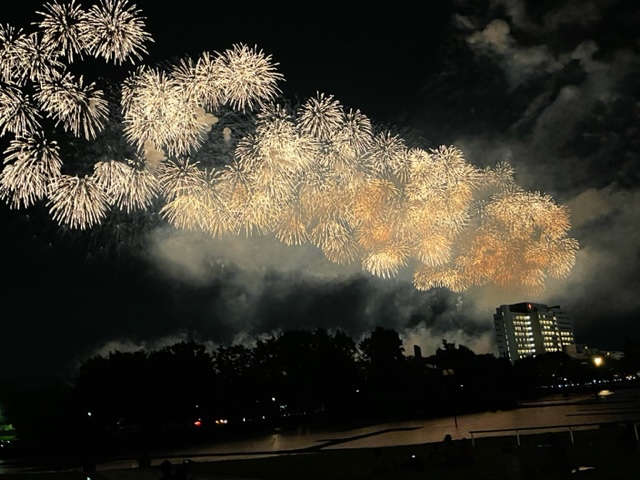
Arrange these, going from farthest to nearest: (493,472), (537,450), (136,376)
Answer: (136,376)
(537,450)
(493,472)

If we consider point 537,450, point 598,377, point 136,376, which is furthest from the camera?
point 598,377

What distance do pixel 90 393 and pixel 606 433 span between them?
195ft

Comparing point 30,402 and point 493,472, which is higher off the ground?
point 30,402

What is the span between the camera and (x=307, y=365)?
283 feet

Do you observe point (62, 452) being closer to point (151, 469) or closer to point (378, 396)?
point (151, 469)

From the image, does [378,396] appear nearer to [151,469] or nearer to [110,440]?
[110,440]

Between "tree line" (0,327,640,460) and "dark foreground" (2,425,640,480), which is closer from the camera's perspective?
"dark foreground" (2,425,640,480)

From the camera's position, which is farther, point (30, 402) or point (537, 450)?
point (30, 402)

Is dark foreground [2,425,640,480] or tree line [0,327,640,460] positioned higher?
tree line [0,327,640,460]

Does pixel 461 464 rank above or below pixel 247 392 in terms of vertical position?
below

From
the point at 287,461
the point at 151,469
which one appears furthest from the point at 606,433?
the point at 151,469

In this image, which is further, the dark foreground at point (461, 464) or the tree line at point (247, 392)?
the tree line at point (247, 392)

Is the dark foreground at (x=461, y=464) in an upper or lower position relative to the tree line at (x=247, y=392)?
lower

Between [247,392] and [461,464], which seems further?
[247,392]
